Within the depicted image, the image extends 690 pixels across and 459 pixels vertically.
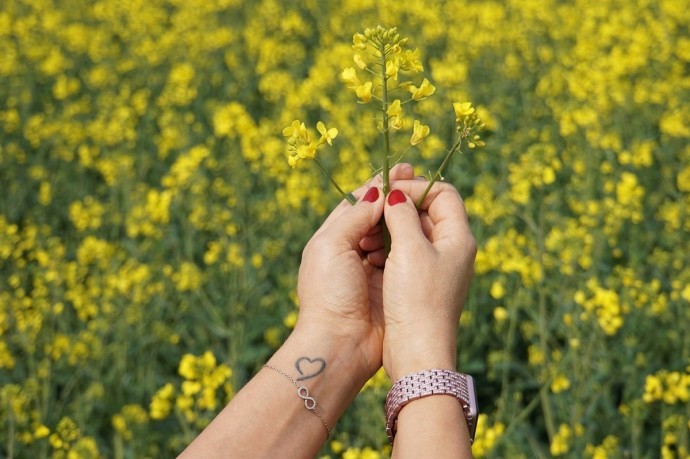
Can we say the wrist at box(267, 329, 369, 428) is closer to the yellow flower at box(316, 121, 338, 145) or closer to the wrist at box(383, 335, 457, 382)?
the wrist at box(383, 335, 457, 382)

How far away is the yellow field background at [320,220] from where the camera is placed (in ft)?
9.87

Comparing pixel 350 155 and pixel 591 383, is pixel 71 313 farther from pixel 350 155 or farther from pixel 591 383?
pixel 591 383

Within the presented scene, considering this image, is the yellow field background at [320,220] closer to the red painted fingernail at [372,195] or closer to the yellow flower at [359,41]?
the red painted fingernail at [372,195]

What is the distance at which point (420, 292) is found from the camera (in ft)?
5.08

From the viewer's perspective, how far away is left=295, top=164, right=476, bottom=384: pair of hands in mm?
1549

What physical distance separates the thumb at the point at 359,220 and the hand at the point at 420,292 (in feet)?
0.13

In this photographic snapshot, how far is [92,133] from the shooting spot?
18.0 ft

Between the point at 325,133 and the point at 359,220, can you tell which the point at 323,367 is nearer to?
the point at 359,220

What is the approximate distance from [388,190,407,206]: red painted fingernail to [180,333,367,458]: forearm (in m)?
0.27

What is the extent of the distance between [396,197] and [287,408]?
409 millimetres

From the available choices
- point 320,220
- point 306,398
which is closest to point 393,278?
point 306,398

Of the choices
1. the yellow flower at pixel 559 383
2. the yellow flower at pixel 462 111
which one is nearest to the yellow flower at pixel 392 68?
Answer: the yellow flower at pixel 462 111

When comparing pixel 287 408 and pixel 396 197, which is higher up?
pixel 396 197

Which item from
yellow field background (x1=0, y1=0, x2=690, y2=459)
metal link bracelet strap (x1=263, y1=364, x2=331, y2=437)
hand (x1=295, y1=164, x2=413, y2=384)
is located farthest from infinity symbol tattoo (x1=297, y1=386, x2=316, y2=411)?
yellow field background (x1=0, y1=0, x2=690, y2=459)
